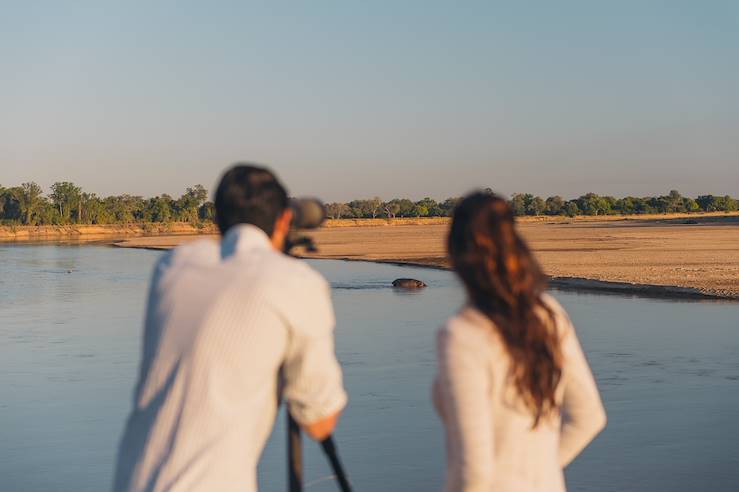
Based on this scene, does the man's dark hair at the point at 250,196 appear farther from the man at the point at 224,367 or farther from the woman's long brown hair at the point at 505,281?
the woman's long brown hair at the point at 505,281

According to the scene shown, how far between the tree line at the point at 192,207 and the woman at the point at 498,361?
139030 mm

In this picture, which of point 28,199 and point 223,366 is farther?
point 28,199

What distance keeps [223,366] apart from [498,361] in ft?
1.95

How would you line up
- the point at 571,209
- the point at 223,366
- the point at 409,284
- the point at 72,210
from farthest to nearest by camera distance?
1. the point at 571,209
2. the point at 72,210
3. the point at 409,284
4. the point at 223,366

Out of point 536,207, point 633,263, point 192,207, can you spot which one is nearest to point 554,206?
point 536,207

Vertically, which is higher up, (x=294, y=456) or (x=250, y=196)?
(x=250, y=196)

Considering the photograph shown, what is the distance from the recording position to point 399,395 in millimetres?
12438

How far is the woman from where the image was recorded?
2.41 metres

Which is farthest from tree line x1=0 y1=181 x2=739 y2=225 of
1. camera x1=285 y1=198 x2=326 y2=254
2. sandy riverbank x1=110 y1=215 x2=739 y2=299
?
camera x1=285 y1=198 x2=326 y2=254

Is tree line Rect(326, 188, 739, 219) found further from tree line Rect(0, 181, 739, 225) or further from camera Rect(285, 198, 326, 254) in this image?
camera Rect(285, 198, 326, 254)

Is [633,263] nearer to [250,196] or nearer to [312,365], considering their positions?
[250,196]

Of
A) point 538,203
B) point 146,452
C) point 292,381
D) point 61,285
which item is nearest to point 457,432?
point 292,381

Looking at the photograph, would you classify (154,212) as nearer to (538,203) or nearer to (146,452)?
(538,203)

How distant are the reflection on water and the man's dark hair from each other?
5.46m
